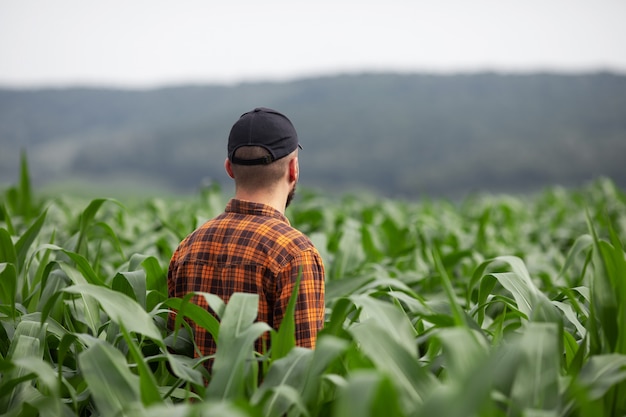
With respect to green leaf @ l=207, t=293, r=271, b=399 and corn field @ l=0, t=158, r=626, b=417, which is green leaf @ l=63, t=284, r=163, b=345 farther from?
green leaf @ l=207, t=293, r=271, b=399

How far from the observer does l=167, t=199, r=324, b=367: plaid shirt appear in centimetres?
164

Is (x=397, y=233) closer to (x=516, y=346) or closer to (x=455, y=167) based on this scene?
(x=516, y=346)

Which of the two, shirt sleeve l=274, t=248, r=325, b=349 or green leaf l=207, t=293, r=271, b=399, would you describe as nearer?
green leaf l=207, t=293, r=271, b=399

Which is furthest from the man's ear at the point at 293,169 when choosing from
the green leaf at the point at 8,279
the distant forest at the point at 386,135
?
the distant forest at the point at 386,135

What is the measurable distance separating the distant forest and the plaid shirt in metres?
29.7

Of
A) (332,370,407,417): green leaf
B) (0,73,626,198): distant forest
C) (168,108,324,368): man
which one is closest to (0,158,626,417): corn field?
(332,370,407,417): green leaf

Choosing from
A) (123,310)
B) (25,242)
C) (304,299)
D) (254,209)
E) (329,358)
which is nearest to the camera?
(329,358)

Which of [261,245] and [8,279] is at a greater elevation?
[261,245]

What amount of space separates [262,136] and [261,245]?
0.29m

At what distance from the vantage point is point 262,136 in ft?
5.55

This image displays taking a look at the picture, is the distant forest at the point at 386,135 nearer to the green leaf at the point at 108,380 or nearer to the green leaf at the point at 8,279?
the green leaf at the point at 8,279

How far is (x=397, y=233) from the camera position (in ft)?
14.2

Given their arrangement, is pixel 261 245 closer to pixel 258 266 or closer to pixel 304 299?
pixel 258 266

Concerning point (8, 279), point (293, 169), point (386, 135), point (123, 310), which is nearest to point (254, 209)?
point (293, 169)
